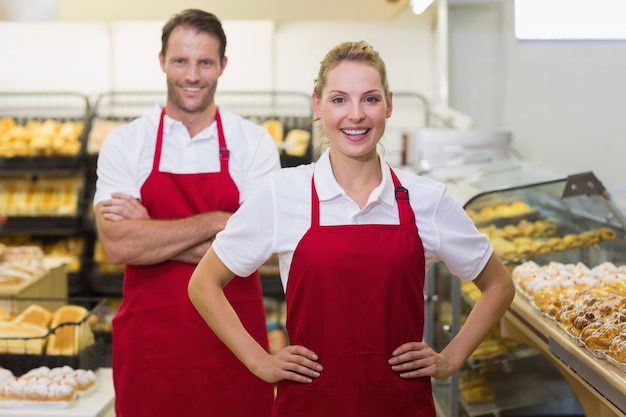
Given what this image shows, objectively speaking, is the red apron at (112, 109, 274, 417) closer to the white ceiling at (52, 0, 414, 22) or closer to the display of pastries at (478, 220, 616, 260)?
the display of pastries at (478, 220, 616, 260)

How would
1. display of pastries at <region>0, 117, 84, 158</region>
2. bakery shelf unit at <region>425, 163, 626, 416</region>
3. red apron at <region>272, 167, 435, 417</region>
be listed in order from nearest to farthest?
1. red apron at <region>272, 167, 435, 417</region>
2. bakery shelf unit at <region>425, 163, 626, 416</region>
3. display of pastries at <region>0, 117, 84, 158</region>

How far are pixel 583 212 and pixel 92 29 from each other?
358 cm

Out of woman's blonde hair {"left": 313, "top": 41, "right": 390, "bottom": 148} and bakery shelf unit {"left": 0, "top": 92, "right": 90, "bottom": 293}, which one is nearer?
woman's blonde hair {"left": 313, "top": 41, "right": 390, "bottom": 148}

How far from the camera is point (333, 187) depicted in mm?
1925

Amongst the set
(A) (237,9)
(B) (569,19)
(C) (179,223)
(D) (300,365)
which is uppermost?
(A) (237,9)

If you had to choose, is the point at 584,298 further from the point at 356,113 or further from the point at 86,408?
the point at 86,408

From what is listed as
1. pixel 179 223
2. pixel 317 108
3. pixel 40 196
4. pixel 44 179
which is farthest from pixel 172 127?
pixel 44 179

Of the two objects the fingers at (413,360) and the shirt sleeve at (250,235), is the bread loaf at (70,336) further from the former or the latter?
the fingers at (413,360)

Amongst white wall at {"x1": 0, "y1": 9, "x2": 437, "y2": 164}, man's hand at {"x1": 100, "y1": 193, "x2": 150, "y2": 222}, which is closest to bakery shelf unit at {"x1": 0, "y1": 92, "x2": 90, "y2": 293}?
white wall at {"x1": 0, "y1": 9, "x2": 437, "y2": 164}

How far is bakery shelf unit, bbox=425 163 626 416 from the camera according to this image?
333 centimetres

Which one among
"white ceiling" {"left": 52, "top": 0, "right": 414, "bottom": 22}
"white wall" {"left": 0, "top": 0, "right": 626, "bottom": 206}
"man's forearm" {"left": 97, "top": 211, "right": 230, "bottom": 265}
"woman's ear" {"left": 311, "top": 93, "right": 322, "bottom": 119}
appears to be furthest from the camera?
"white ceiling" {"left": 52, "top": 0, "right": 414, "bottom": 22}

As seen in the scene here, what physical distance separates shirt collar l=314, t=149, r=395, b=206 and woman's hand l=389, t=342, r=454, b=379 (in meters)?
0.31

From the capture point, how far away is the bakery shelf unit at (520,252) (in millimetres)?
3330

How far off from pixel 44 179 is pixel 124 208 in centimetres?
321
